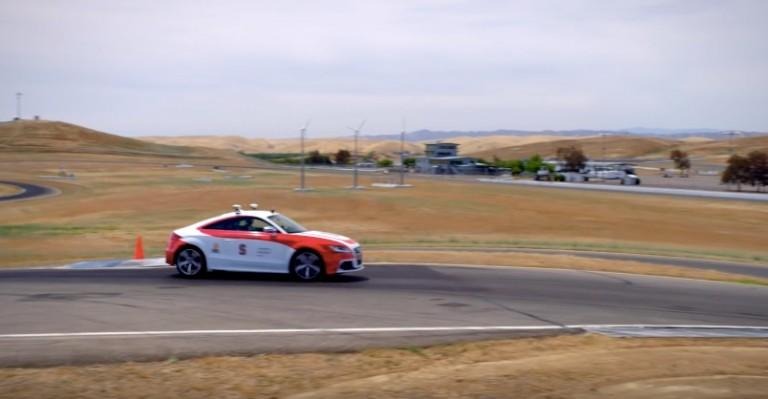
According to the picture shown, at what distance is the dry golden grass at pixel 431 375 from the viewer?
908 centimetres

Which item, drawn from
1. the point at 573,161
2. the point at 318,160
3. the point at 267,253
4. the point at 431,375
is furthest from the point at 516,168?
the point at 431,375

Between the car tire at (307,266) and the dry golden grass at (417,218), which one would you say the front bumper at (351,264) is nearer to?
the car tire at (307,266)

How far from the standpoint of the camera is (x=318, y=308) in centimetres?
1476

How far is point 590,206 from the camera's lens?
190 ft

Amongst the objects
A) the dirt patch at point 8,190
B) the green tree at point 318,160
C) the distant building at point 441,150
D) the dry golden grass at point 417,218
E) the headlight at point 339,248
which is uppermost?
the distant building at point 441,150

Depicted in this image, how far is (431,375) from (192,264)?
9.90 m

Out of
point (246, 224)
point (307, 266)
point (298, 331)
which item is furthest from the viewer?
point (246, 224)

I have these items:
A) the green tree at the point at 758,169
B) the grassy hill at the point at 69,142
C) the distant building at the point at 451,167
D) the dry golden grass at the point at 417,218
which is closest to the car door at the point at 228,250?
the dry golden grass at the point at 417,218

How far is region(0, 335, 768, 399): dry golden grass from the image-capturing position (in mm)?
9078

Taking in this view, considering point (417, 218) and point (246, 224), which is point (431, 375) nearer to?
point (246, 224)

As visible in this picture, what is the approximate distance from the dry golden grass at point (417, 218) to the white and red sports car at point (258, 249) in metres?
6.29

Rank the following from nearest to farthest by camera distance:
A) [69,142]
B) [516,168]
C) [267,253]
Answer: [267,253]
[516,168]
[69,142]

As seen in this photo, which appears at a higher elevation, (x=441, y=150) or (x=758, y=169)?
(x=441, y=150)

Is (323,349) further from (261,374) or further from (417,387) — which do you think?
(417,387)
